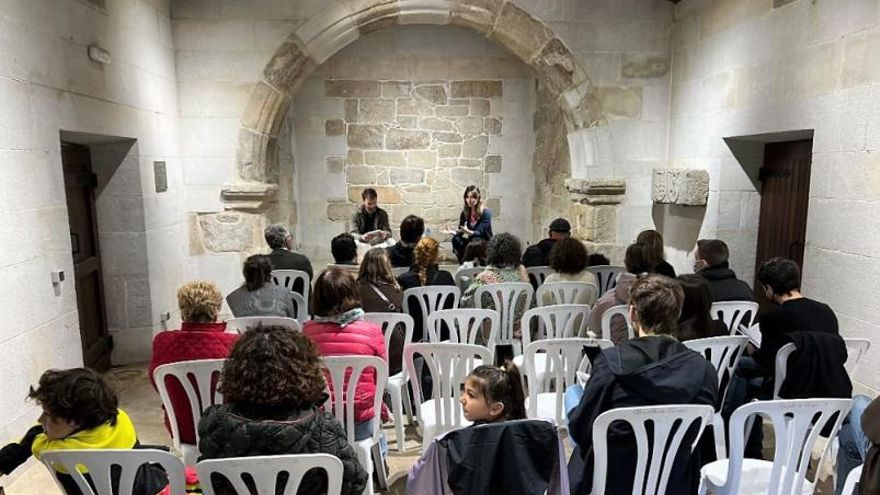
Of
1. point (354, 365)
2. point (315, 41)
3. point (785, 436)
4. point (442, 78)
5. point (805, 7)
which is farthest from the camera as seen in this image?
point (442, 78)

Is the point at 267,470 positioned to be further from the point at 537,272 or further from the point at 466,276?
the point at 537,272

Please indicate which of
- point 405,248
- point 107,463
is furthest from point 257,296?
point 107,463

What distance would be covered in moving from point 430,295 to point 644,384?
5.51 ft

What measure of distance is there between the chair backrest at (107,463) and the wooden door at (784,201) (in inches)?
137

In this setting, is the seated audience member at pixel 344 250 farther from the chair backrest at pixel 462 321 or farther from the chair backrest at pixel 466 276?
the chair backrest at pixel 462 321

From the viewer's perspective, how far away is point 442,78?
6.70m

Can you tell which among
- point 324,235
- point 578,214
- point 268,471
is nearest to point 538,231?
point 578,214

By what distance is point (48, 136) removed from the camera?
2.79 meters

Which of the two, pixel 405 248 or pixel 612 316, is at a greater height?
pixel 405 248

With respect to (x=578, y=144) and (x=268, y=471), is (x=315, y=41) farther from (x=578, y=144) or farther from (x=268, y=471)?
(x=268, y=471)

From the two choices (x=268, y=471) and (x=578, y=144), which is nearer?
(x=268, y=471)

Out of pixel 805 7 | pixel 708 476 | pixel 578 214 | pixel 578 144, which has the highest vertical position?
pixel 805 7

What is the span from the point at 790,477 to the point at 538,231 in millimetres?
5229

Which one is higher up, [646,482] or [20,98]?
[20,98]
